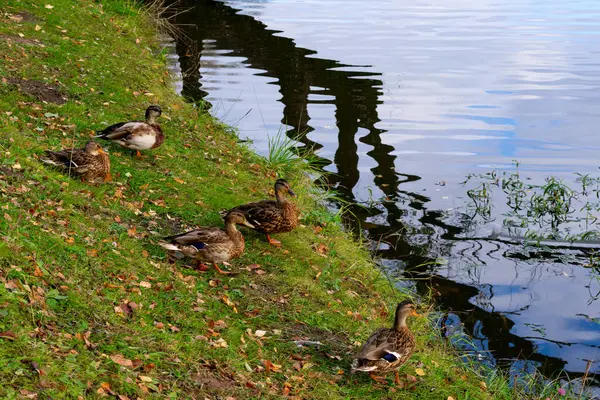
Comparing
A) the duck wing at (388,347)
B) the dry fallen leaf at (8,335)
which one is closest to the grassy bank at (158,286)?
the dry fallen leaf at (8,335)

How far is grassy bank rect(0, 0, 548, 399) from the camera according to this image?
6.29 metres

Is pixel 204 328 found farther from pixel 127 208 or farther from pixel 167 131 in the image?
pixel 167 131

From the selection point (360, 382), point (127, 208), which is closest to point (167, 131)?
point (127, 208)

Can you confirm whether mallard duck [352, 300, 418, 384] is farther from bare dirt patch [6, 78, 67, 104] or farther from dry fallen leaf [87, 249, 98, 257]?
bare dirt patch [6, 78, 67, 104]

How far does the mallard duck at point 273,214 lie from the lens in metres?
9.75

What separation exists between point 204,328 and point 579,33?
2284 cm

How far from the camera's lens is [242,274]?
29.6 ft

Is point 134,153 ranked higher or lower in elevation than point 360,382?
higher

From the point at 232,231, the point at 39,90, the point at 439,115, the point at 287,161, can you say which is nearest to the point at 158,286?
the point at 232,231

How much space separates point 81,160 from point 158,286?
8.77 ft

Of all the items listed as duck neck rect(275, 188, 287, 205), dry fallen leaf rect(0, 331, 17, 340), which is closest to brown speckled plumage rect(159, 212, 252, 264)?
duck neck rect(275, 188, 287, 205)

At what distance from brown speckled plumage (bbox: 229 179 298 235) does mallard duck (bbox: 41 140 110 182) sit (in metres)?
1.91

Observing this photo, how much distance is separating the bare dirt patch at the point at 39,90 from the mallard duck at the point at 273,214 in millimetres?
4803

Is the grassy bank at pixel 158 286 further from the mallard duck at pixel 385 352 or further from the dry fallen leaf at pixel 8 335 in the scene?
the mallard duck at pixel 385 352
